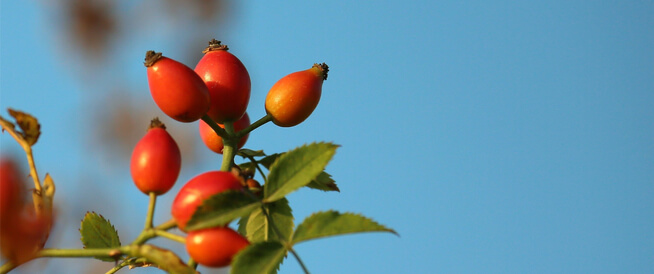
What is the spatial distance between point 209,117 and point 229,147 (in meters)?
0.05

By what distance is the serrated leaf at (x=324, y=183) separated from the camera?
1.00 meters

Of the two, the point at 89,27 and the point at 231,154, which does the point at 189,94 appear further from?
the point at 89,27

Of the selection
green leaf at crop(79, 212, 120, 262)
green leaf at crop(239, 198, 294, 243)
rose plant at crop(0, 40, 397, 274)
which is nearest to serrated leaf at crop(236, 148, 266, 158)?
rose plant at crop(0, 40, 397, 274)

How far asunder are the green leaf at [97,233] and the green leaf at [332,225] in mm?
273

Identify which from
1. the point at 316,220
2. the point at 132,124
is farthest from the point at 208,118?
the point at 132,124

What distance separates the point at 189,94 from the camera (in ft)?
3.01

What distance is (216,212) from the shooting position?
→ 726mm


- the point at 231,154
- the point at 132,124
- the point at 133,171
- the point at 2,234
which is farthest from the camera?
the point at 132,124

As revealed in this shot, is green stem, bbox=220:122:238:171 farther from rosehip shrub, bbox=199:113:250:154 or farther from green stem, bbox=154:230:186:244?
green stem, bbox=154:230:186:244

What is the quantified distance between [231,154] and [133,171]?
0.15 meters

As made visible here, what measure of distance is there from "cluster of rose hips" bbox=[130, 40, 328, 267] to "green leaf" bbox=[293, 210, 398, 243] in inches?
2.8

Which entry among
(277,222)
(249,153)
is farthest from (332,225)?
(249,153)

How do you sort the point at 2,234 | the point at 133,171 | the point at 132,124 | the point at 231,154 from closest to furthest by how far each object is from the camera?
the point at 2,234 < the point at 133,171 < the point at 231,154 < the point at 132,124

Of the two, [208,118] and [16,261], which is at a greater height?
[208,118]
